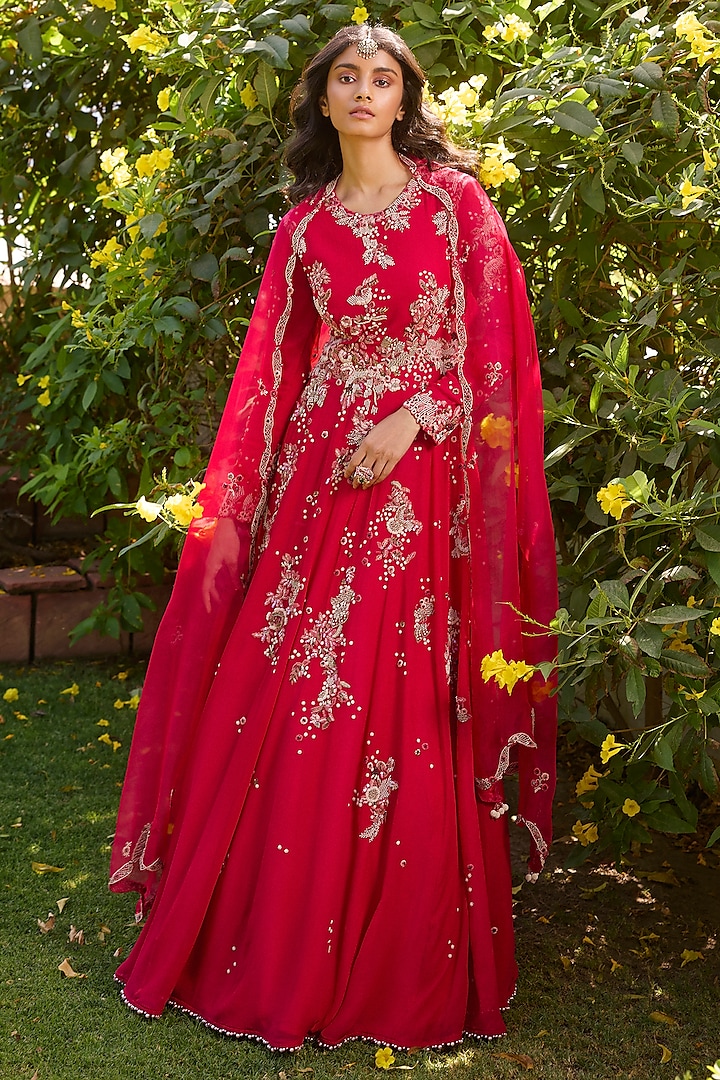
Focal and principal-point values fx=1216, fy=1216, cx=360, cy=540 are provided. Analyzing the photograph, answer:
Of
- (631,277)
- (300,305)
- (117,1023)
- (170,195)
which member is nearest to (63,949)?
(117,1023)

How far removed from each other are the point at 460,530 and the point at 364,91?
0.74 m

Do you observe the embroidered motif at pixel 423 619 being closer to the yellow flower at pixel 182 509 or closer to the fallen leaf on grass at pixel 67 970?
the yellow flower at pixel 182 509

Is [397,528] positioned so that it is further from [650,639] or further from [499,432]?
[650,639]

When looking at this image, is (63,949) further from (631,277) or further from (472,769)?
(631,277)

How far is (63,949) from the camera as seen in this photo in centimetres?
221

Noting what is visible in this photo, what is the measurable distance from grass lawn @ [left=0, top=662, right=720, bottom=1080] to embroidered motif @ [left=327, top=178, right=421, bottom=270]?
1275 mm

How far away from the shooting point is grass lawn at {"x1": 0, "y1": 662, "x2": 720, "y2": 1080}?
1.87 m

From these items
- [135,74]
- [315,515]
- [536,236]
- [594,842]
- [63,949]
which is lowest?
[63,949]

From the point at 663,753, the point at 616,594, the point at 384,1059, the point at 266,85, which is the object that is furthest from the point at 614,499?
the point at 266,85

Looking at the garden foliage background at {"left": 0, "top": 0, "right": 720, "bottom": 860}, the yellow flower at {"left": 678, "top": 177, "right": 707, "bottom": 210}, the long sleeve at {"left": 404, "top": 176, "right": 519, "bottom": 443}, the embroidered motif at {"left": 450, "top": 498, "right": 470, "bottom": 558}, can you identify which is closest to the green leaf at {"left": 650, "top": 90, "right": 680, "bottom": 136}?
the garden foliage background at {"left": 0, "top": 0, "right": 720, "bottom": 860}

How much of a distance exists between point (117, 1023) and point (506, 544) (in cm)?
99

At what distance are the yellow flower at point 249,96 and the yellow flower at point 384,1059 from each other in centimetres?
177

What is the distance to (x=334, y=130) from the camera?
7.08ft

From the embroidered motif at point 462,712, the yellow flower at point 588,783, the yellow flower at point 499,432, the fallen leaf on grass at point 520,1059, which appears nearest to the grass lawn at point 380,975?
the fallen leaf on grass at point 520,1059
